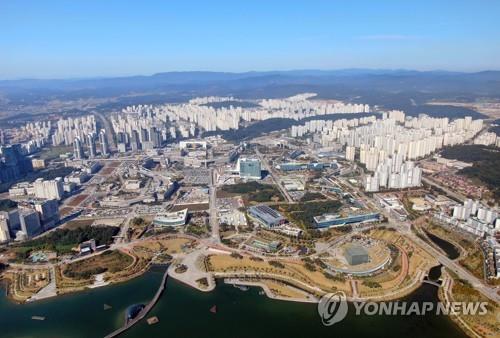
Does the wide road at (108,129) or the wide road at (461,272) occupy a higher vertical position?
the wide road at (108,129)

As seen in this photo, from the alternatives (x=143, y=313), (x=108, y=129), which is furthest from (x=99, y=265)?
(x=108, y=129)

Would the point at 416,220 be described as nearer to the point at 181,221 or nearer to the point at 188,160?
the point at 181,221

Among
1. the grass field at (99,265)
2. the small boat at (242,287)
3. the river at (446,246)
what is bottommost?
the small boat at (242,287)

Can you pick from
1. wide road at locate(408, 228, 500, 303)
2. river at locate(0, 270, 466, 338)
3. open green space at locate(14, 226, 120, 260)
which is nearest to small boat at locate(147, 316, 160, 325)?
river at locate(0, 270, 466, 338)

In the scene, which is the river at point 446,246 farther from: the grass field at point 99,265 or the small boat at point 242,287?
the grass field at point 99,265

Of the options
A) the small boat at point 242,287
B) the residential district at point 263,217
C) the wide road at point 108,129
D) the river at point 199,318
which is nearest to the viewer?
the river at point 199,318

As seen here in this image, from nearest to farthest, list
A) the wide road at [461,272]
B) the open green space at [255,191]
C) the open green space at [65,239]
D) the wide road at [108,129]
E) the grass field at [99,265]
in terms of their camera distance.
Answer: the wide road at [461,272] → the grass field at [99,265] → the open green space at [65,239] → the open green space at [255,191] → the wide road at [108,129]

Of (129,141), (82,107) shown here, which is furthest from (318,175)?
(82,107)

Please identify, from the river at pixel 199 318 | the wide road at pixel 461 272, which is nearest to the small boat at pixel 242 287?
the river at pixel 199 318
